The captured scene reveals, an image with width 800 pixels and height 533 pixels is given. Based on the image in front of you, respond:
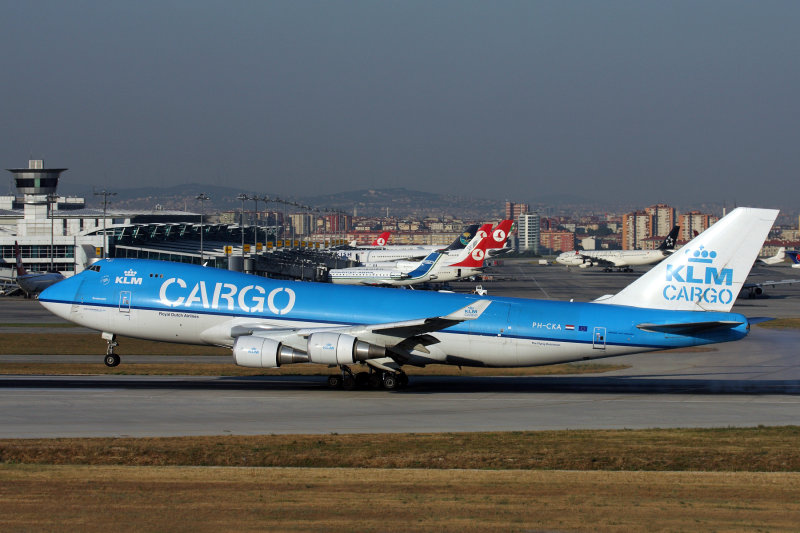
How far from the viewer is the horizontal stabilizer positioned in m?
32.5

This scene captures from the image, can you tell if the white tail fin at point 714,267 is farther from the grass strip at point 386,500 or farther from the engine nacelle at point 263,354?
the engine nacelle at point 263,354

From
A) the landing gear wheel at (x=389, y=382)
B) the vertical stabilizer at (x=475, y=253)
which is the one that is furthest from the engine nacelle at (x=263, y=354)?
the vertical stabilizer at (x=475, y=253)

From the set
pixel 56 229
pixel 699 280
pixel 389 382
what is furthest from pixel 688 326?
pixel 56 229

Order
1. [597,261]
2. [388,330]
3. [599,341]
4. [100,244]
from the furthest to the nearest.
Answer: [597,261]
[100,244]
[599,341]
[388,330]

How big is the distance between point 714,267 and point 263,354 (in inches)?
713

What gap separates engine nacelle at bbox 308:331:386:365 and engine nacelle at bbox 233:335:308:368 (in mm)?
598

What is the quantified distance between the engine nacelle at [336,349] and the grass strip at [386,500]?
1179cm

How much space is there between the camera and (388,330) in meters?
33.3

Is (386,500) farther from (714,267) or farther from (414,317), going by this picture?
(714,267)

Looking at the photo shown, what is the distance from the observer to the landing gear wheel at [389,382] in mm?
34906

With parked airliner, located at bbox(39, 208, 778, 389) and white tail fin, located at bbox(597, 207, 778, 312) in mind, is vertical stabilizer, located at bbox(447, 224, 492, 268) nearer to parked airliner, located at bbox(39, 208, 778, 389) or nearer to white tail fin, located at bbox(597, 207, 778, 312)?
parked airliner, located at bbox(39, 208, 778, 389)

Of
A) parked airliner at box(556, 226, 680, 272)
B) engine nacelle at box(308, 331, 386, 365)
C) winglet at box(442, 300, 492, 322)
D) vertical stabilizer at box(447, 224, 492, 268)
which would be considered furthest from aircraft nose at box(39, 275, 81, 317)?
parked airliner at box(556, 226, 680, 272)

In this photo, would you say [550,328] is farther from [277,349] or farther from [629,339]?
[277,349]

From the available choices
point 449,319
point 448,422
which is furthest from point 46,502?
point 449,319
